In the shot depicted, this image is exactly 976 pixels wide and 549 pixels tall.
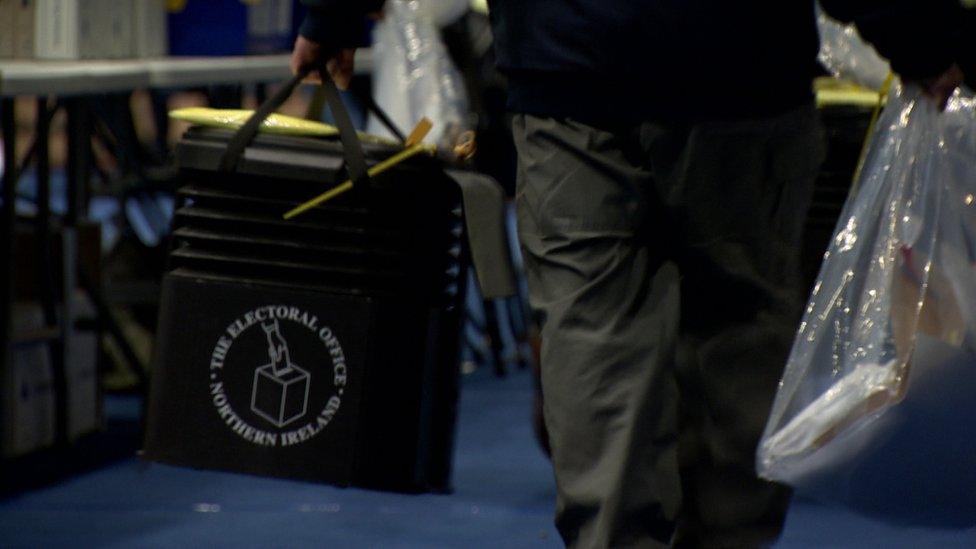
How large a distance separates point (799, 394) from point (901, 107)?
0.37 meters

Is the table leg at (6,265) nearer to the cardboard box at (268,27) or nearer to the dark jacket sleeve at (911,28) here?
the cardboard box at (268,27)

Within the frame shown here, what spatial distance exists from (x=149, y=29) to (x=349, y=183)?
1.67m

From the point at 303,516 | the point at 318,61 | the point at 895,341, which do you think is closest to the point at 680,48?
the point at 895,341

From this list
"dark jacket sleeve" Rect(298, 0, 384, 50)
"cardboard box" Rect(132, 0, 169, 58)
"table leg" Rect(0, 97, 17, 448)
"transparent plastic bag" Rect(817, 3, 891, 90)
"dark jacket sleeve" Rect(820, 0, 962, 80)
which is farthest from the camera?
"cardboard box" Rect(132, 0, 169, 58)

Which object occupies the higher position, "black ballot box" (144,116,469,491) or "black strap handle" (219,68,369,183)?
"black strap handle" (219,68,369,183)

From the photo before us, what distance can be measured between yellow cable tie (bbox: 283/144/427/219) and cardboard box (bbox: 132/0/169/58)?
159cm

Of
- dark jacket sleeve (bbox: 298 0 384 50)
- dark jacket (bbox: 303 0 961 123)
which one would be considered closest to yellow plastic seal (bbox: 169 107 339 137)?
dark jacket sleeve (bbox: 298 0 384 50)

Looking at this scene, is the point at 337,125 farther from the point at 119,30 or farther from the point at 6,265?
the point at 119,30

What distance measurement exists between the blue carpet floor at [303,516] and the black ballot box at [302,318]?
58cm

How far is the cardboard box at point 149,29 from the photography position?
11.2 ft

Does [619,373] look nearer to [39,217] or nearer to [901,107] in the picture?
[901,107]

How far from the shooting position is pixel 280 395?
78.4 inches

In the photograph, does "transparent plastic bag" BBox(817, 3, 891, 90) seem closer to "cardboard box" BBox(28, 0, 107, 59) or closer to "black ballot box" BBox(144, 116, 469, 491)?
"black ballot box" BBox(144, 116, 469, 491)

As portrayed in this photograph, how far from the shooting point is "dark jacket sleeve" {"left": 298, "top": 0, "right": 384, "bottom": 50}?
1.92 metres
